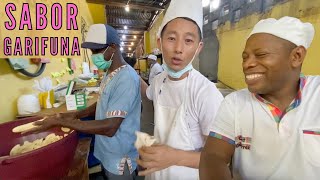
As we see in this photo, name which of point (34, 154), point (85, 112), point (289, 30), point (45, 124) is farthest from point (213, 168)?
point (85, 112)

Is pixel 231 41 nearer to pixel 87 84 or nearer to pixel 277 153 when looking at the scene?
pixel 87 84

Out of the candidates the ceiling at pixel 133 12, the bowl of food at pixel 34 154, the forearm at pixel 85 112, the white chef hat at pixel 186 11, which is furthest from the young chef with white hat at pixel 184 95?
the ceiling at pixel 133 12

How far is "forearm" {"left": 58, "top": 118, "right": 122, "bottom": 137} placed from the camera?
1227mm

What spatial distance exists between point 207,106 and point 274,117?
0.31 m

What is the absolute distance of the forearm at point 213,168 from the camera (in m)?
0.76

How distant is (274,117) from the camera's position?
31.5 inches

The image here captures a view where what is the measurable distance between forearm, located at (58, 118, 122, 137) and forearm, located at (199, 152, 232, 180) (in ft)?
2.26

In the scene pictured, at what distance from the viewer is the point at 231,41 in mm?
3902

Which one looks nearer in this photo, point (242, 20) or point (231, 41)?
point (242, 20)

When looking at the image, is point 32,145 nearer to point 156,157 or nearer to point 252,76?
point 156,157

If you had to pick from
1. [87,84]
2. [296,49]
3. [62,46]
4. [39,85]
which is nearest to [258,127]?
[296,49]

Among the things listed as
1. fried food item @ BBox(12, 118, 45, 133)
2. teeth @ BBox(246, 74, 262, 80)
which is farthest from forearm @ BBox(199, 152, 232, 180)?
fried food item @ BBox(12, 118, 45, 133)

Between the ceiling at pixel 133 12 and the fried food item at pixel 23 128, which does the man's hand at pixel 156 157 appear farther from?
the ceiling at pixel 133 12

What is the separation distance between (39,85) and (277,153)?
2.34m
